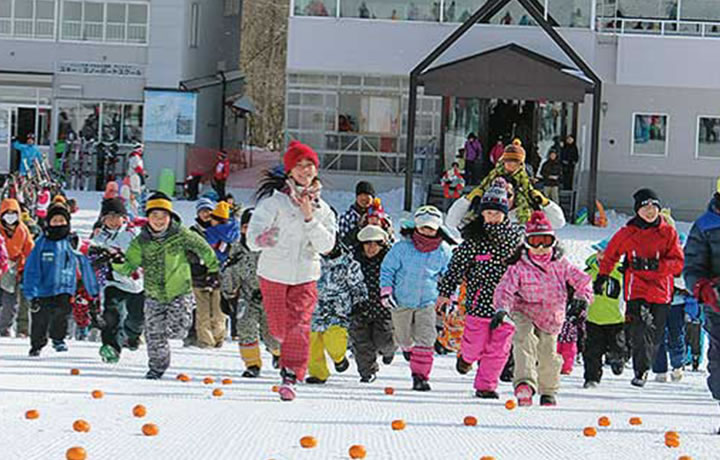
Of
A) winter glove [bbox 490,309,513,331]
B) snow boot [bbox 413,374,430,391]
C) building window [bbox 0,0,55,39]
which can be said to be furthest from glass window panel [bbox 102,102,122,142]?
winter glove [bbox 490,309,513,331]

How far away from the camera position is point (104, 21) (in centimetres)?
3644

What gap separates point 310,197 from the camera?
8.18 metres

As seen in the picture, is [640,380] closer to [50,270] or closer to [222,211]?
[222,211]

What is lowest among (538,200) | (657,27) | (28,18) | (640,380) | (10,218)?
(640,380)

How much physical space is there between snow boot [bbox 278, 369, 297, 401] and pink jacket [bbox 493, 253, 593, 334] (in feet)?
4.94

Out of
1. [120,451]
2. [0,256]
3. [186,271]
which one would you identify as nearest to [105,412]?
[120,451]

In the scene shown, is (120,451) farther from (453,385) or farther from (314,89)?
(314,89)

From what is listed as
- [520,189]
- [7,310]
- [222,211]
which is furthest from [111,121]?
[520,189]

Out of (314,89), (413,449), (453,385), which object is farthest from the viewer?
(314,89)

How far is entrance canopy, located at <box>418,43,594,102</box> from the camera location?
1141 inches

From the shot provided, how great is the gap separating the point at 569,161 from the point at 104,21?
46.1ft

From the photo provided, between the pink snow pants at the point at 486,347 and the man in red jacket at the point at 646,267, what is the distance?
1.73 m

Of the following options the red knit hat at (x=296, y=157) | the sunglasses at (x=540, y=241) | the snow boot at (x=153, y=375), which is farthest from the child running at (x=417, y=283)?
the red knit hat at (x=296, y=157)

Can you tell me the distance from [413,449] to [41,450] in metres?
1.78
